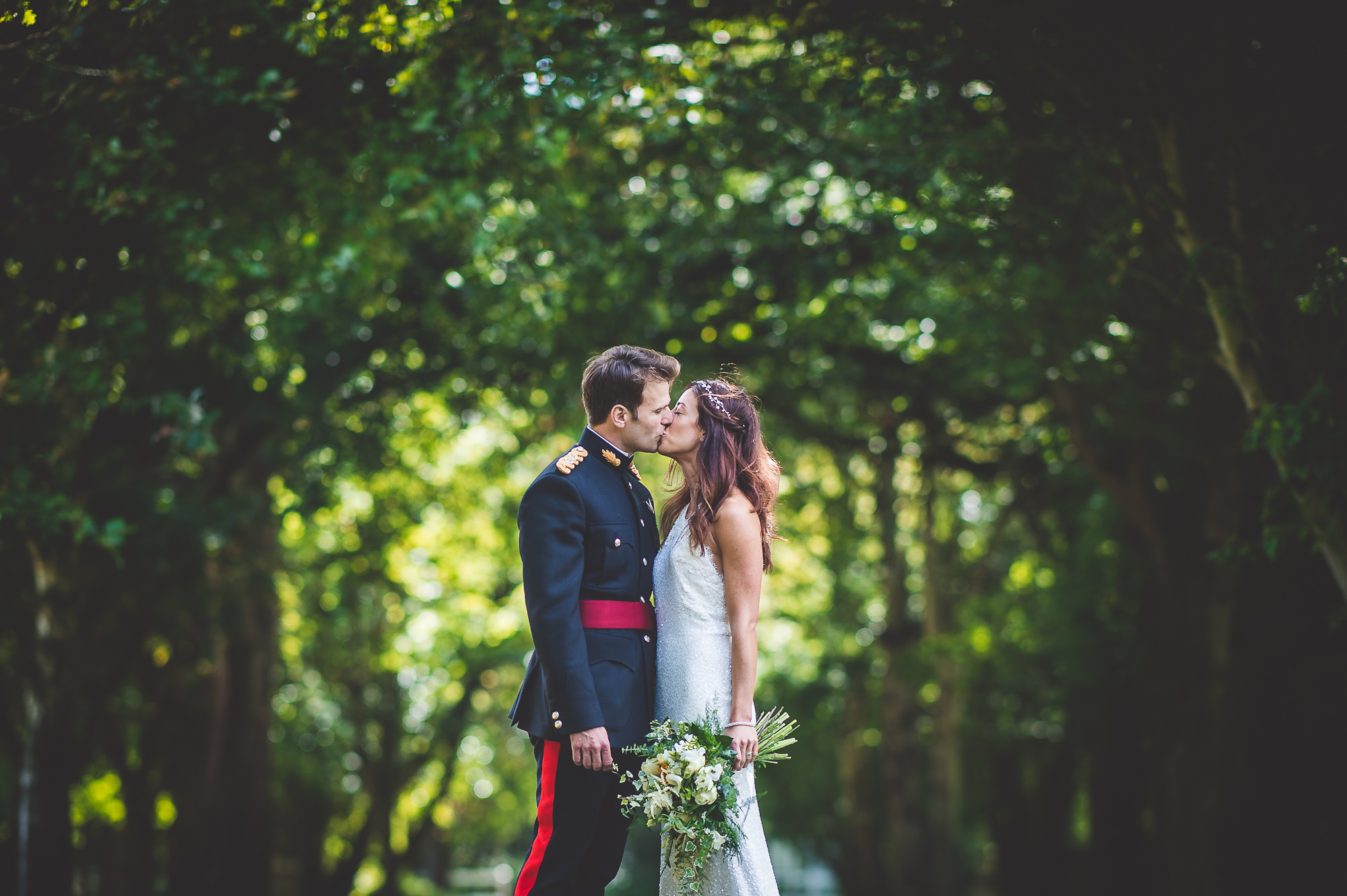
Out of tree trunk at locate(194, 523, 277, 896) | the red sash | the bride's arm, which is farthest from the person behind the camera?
tree trunk at locate(194, 523, 277, 896)

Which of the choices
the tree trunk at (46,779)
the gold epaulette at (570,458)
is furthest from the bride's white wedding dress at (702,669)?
the tree trunk at (46,779)

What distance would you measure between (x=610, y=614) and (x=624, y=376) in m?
0.90

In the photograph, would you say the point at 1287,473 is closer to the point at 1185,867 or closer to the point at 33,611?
the point at 1185,867

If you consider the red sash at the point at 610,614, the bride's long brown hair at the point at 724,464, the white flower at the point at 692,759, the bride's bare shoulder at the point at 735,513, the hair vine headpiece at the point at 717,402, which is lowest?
the white flower at the point at 692,759

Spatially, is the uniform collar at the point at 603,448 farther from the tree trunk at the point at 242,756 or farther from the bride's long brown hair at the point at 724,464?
the tree trunk at the point at 242,756

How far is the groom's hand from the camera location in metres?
3.58

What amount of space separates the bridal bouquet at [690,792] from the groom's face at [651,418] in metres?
1.06

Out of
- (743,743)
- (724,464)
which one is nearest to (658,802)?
(743,743)

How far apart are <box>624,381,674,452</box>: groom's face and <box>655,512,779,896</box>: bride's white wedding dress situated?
357 mm

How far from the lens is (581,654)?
11.9ft

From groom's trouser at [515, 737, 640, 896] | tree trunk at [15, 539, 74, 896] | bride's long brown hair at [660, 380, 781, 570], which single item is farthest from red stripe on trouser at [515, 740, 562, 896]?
tree trunk at [15, 539, 74, 896]

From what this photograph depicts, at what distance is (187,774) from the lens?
16062 mm

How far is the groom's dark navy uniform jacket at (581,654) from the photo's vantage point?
143 inches

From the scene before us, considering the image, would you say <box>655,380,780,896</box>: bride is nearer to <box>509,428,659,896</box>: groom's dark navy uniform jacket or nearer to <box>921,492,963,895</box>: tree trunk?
<box>509,428,659,896</box>: groom's dark navy uniform jacket
